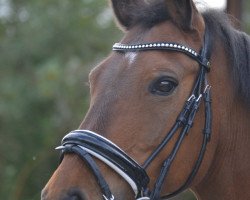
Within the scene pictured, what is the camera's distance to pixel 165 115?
359 cm

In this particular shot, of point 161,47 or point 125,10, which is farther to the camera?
point 125,10

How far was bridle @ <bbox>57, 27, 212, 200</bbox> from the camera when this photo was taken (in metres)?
3.42

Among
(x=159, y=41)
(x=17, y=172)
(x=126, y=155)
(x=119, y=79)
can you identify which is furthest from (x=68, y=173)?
(x=17, y=172)

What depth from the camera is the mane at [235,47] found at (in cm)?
386

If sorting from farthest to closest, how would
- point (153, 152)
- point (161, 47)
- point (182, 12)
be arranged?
point (182, 12), point (161, 47), point (153, 152)

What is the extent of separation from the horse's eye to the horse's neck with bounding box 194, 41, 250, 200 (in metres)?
0.37

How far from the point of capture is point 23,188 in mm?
9359

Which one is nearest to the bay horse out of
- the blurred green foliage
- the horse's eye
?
the horse's eye

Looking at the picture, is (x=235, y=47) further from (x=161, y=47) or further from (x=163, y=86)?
(x=163, y=86)

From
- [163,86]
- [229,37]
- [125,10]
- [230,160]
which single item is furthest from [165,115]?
[125,10]

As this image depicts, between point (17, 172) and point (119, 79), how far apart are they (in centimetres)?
691

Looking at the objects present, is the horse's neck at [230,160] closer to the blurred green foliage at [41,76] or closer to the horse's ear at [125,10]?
the horse's ear at [125,10]

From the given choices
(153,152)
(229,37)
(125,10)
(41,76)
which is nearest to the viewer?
(153,152)

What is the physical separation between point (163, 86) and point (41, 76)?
7.54 meters
